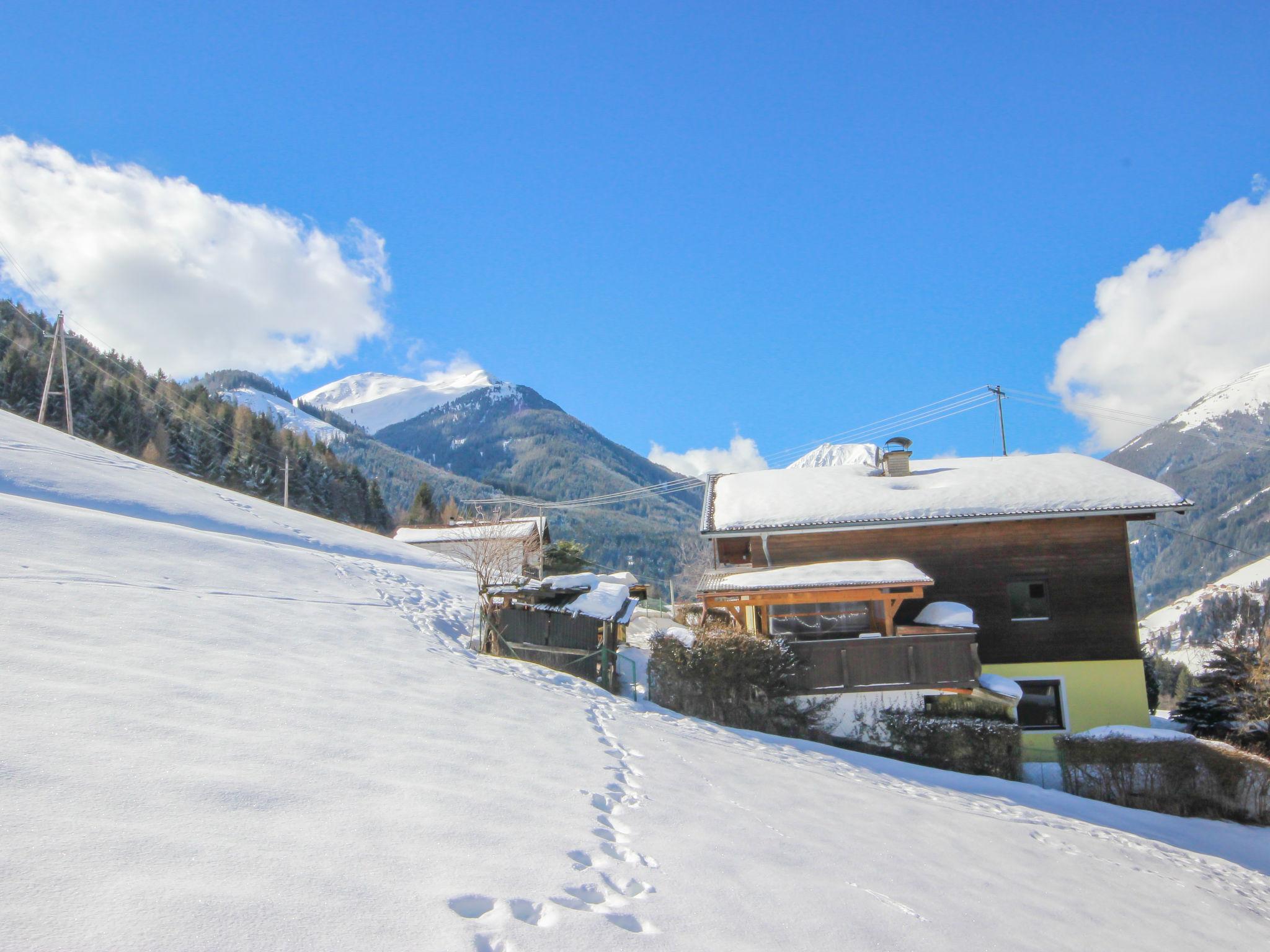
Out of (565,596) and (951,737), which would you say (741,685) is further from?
(565,596)

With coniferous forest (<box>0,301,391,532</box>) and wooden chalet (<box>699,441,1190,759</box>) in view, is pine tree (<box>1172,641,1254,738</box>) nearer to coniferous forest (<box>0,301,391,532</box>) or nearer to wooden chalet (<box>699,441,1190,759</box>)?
wooden chalet (<box>699,441,1190,759</box>)

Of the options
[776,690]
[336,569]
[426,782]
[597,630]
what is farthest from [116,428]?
[426,782]

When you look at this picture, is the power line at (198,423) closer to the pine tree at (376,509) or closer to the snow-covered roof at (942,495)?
the pine tree at (376,509)

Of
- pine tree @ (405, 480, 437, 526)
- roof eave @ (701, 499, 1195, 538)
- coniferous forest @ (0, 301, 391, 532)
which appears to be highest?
coniferous forest @ (0, 301, 391, 532)

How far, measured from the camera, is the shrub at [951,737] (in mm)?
13875

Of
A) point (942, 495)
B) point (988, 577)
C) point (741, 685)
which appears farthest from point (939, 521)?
point (741, 685)

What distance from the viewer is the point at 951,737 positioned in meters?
14.0

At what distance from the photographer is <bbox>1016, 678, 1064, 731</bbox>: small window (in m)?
17.8

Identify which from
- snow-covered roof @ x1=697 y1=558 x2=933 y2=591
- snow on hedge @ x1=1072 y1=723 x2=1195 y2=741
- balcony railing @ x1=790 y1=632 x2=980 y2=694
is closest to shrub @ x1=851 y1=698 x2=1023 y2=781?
balcony railing @ x1=790 y1=632 x2=980 y2=694

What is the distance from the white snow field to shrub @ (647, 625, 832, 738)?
188 centimetres

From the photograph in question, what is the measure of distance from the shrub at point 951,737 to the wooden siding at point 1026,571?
12.7ft

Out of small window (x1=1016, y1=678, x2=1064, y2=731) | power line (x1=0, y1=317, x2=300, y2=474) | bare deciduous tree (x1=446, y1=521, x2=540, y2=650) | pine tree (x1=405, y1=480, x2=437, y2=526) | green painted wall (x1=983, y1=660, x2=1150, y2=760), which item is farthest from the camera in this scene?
pine tree (x1=405, y1=480, x2=437, y2=526)

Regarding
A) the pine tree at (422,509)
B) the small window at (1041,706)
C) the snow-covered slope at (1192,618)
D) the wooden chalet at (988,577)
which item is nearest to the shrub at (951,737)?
the wooden chalet at (988,577)

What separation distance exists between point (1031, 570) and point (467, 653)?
13.8 meters
